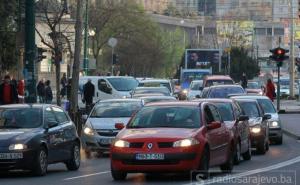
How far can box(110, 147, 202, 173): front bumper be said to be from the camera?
654 inches

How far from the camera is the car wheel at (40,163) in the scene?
18719 mm

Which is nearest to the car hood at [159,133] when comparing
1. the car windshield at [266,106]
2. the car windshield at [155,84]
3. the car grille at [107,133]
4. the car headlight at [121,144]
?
the car headlight at [121,144]

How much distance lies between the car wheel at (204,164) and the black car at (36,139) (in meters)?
3.63

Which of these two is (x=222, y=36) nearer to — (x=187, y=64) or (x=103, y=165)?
(x=187, y=64)

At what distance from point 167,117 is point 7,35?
24.5 m

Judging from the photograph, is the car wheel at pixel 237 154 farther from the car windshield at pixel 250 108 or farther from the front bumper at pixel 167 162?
the car windshield at pixel 250 108

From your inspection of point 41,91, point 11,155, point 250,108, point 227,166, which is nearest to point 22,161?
point 11,155

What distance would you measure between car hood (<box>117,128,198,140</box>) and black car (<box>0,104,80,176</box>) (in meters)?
2.26

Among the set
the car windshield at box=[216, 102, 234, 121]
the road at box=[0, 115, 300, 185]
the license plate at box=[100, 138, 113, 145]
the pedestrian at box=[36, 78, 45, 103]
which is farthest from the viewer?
the pedestrian at box=[36, 78, 45, 103]

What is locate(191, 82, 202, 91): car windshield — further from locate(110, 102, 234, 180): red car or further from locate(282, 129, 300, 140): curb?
locate(110, 102, 234, 180): red car

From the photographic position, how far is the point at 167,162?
16.6m

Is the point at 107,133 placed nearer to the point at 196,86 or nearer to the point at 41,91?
the point at 41,91

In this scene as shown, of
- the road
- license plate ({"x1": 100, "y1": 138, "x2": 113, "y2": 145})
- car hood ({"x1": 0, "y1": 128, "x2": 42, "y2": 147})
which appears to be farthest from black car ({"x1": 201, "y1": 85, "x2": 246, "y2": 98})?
car hood ({"x1": 0, "y1": 128, "x2": 42, "y2": 147})

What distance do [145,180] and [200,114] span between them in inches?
68.7
